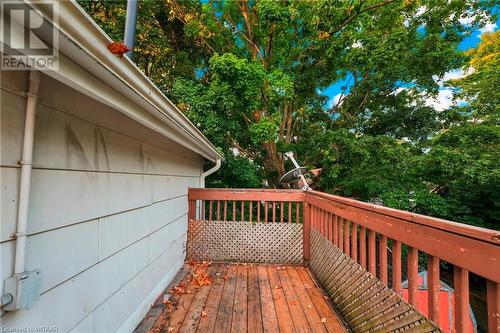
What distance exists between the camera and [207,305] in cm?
255

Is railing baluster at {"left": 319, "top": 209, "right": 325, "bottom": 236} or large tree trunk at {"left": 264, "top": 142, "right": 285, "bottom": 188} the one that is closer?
railing baluster at {"left": 319, "top": 209, "right": 325, "bottom": 236}

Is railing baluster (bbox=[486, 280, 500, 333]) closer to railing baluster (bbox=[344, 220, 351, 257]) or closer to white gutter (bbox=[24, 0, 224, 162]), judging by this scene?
railing baluster (bbox=[344, 220, 351, 257])

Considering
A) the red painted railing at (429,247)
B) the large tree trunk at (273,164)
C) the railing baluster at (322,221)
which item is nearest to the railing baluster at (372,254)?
the red painted railing at (429,247)

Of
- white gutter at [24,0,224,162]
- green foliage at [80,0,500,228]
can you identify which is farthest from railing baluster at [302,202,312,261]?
white gutter at [24,0,224,162]

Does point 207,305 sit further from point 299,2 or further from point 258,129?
point 299,2

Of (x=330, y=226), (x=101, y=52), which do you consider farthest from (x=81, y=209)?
(x=330, y=226)

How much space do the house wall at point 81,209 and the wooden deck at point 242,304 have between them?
0.96 ft

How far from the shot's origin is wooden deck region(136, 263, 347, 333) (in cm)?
220

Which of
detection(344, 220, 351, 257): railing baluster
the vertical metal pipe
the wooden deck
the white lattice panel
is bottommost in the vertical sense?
the wooden deck

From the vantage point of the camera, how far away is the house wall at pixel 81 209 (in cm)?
103

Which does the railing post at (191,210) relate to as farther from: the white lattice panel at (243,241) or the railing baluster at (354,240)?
Result: the railing baluster at (354,240)

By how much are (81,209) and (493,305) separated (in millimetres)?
2036

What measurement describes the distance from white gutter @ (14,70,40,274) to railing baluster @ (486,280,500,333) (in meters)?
1.89

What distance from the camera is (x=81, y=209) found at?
1.45 meters
